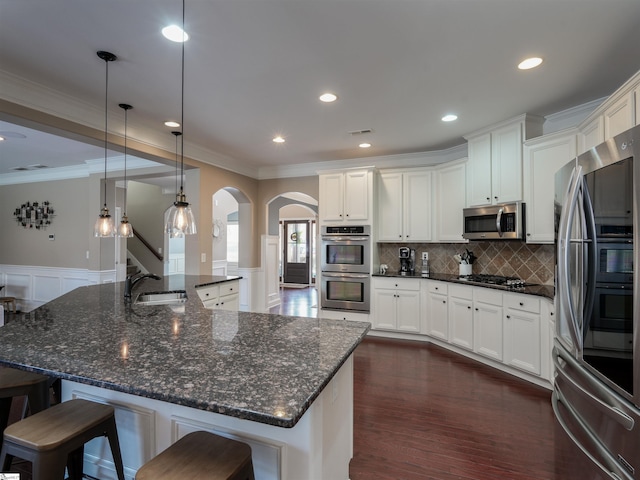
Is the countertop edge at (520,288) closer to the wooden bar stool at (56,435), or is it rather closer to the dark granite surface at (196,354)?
the dark granite surface at (196,354)

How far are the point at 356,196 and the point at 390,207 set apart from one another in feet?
1.72

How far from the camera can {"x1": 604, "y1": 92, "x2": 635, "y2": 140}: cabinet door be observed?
196 centimetres

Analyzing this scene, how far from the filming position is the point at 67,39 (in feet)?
6.79

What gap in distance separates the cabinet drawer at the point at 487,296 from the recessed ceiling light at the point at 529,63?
206 cm

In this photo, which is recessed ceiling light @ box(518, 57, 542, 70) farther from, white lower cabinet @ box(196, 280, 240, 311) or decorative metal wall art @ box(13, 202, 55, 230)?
decorative metal wall art @ box(13, 202, 55, 230)

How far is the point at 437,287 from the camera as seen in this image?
4211mm

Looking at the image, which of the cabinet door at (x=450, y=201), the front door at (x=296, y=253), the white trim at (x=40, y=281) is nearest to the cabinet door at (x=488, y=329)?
the cabinet door at (x=450, y=201)

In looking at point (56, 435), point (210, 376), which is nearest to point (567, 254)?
point (210, 376)

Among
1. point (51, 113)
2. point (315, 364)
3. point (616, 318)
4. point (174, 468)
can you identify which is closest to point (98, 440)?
point (174, 468)

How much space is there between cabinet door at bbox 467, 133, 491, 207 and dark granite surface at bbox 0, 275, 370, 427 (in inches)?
107

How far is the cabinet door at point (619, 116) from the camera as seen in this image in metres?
1.96

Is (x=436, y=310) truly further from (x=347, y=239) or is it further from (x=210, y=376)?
(x=210, y=376)

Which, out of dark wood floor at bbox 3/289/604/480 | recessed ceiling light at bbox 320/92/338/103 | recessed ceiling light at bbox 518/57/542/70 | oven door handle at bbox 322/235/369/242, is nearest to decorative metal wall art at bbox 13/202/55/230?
oven door handle at bbox 322/235/369/242

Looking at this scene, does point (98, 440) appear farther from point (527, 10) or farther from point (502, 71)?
point (502, 71)
